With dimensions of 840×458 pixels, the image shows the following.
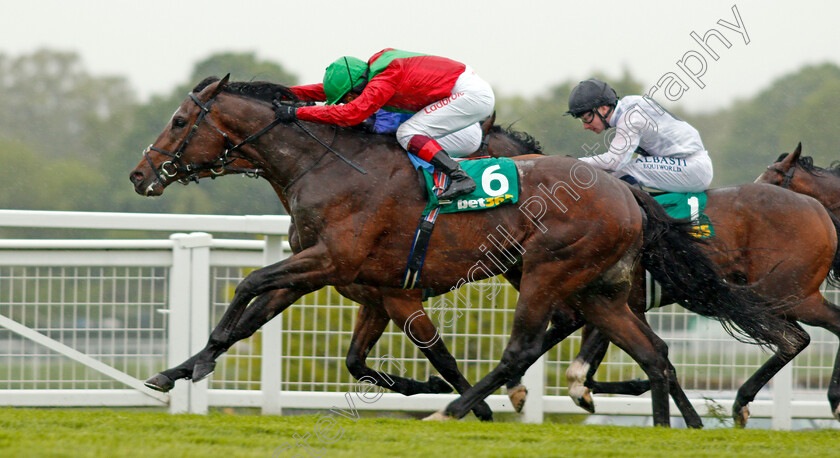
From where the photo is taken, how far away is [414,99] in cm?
448

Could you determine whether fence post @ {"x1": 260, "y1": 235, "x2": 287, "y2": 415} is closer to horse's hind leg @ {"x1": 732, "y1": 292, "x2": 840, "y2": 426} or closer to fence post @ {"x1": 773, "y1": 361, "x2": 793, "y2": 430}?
horse's hind leg @ {"x1": 732, "y1": 292, "x2": 840, "y2": 426}

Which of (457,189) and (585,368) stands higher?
(457,189)

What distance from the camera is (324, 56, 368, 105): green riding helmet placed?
4.43 metres

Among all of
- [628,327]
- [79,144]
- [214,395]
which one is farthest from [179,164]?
[79,144]

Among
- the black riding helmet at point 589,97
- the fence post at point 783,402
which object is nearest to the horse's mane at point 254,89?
the black riding helmet at point 589,97

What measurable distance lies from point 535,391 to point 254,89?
90.9 inches

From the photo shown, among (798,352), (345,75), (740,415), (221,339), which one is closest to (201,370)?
(221,339)

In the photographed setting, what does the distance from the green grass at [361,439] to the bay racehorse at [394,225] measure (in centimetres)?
40

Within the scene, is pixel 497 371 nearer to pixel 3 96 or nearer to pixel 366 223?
pixel 366 223

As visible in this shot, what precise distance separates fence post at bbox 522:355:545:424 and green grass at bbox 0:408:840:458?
0.98 m

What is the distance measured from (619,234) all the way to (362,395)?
5.79ft

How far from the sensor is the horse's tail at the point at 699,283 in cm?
470

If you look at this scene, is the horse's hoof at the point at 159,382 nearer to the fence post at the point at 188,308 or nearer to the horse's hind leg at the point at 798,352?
the fence post at the point at 188,308

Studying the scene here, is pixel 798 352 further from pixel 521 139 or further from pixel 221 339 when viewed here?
pixel 221 339
